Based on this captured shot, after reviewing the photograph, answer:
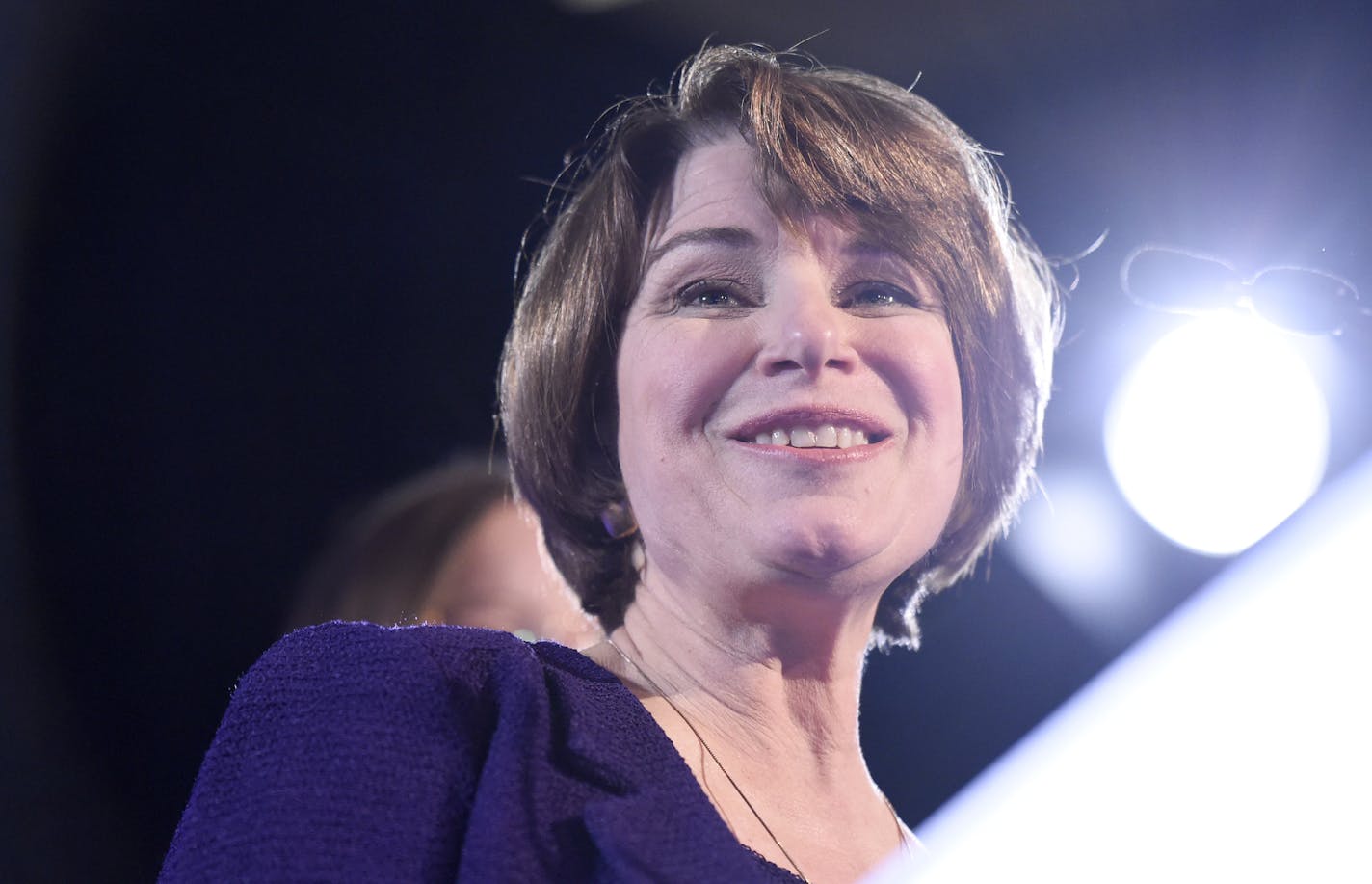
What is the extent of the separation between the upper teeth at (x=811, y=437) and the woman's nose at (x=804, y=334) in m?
0.06

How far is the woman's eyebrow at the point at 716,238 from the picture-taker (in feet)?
3.80

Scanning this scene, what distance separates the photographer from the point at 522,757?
2.87 ft

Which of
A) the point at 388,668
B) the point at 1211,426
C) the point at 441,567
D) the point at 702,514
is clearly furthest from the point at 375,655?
the point at 1211,426

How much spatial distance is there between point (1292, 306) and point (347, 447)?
4.92 feet

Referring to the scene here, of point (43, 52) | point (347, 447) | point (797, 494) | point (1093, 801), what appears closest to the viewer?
point (797, 494)

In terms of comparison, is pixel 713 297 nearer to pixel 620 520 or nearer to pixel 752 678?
pixel 620 520

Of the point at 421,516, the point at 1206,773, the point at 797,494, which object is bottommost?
the point at 421,516

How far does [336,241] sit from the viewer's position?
176cm

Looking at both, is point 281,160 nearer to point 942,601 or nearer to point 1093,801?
point 942,601

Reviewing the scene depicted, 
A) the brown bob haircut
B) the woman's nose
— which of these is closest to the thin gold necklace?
the brown bob haircut

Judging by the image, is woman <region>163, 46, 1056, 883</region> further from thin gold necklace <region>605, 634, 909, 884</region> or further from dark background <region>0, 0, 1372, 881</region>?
dark background <region>0, 0, 1372, 881</region>

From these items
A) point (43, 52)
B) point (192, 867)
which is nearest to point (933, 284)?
point (192, 867)

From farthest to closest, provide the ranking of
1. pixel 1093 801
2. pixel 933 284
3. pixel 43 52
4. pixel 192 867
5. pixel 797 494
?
pixel 43 52 < pixel 1093 801 < pixel 933 284 < pixel 797 494 < pixel 192 867

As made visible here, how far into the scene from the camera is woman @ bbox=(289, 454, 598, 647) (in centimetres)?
182
